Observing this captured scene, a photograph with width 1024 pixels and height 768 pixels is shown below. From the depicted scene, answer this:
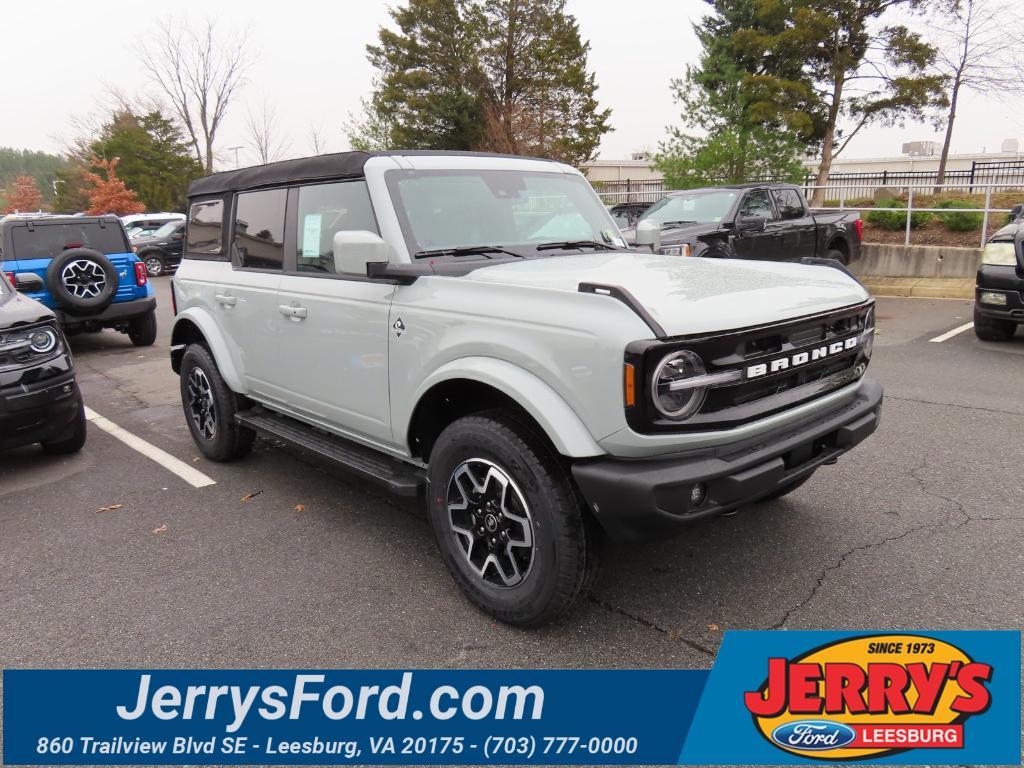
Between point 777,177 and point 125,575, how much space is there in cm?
1740

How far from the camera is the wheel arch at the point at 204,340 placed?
4707 mm

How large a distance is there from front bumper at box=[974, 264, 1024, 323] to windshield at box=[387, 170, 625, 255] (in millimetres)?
5488

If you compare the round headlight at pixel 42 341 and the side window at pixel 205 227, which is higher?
the side window at pixel 205 227

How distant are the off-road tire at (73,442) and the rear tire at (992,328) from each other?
8.77 m

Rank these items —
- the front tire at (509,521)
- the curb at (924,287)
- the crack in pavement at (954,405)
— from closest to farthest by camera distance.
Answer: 1. the front tire at (509,521)
2. the crack in pavement at (954,405)
3. the curb at (924,287)

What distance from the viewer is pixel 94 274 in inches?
372

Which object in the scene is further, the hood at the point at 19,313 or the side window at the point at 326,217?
the hood at the point at 19,313

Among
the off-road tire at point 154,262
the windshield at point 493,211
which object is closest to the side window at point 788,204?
the windshield at point 493,211

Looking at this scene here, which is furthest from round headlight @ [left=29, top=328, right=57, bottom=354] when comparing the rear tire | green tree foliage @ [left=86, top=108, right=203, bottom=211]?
green tree foliage @ [left=86, top=108, right=203, bottom=211]

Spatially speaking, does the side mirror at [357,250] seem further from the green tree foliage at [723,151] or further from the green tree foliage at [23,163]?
the green tree foliage at [23,163]

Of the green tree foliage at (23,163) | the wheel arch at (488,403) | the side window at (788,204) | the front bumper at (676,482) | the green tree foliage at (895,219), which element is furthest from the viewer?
the green tree foliage at (23,163)

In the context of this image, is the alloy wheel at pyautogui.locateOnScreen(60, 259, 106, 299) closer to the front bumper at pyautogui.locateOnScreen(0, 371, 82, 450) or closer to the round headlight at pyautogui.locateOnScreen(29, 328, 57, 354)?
the round headlight at pyautogui.locateOnScreen(29, 328, 57, 354)

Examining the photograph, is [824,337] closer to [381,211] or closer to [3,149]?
[381,211]

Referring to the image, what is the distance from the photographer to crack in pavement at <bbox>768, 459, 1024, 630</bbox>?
310cm
